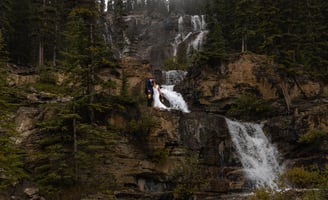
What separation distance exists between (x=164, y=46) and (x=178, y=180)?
44.3 meters

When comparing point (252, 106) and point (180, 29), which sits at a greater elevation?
point (180, 29)

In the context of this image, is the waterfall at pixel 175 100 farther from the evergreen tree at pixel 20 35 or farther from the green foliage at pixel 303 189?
the evergreen tree at pixel 20 35

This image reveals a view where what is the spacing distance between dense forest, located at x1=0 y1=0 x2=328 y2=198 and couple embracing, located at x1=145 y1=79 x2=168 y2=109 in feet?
12.6

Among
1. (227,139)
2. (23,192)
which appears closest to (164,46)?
(227,139)

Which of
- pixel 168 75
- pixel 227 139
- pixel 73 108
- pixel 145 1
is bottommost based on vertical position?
pixel 227 139

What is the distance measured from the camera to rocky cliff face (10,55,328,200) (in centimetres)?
2605

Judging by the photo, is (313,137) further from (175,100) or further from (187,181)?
(175,100)

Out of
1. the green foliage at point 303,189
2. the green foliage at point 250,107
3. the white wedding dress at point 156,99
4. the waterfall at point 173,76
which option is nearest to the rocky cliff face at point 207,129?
the green foliage at point 250,107

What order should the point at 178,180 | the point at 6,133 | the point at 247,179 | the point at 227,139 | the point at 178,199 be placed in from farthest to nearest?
the point at 227,139
the point at 247,179
the point at 178,180
the point at 178,199
the point at 6,133

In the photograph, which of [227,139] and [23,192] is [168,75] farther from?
[23,192]

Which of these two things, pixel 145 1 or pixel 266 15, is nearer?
pixel 266 15

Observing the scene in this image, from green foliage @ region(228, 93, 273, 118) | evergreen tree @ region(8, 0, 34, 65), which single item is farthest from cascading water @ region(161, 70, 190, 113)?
evergreen tree @ region(8, 0, 34, 65)

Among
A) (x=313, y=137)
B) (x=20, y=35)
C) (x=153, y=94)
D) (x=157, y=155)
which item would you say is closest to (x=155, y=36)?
(x=20, y=35)

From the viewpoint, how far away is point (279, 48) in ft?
130
